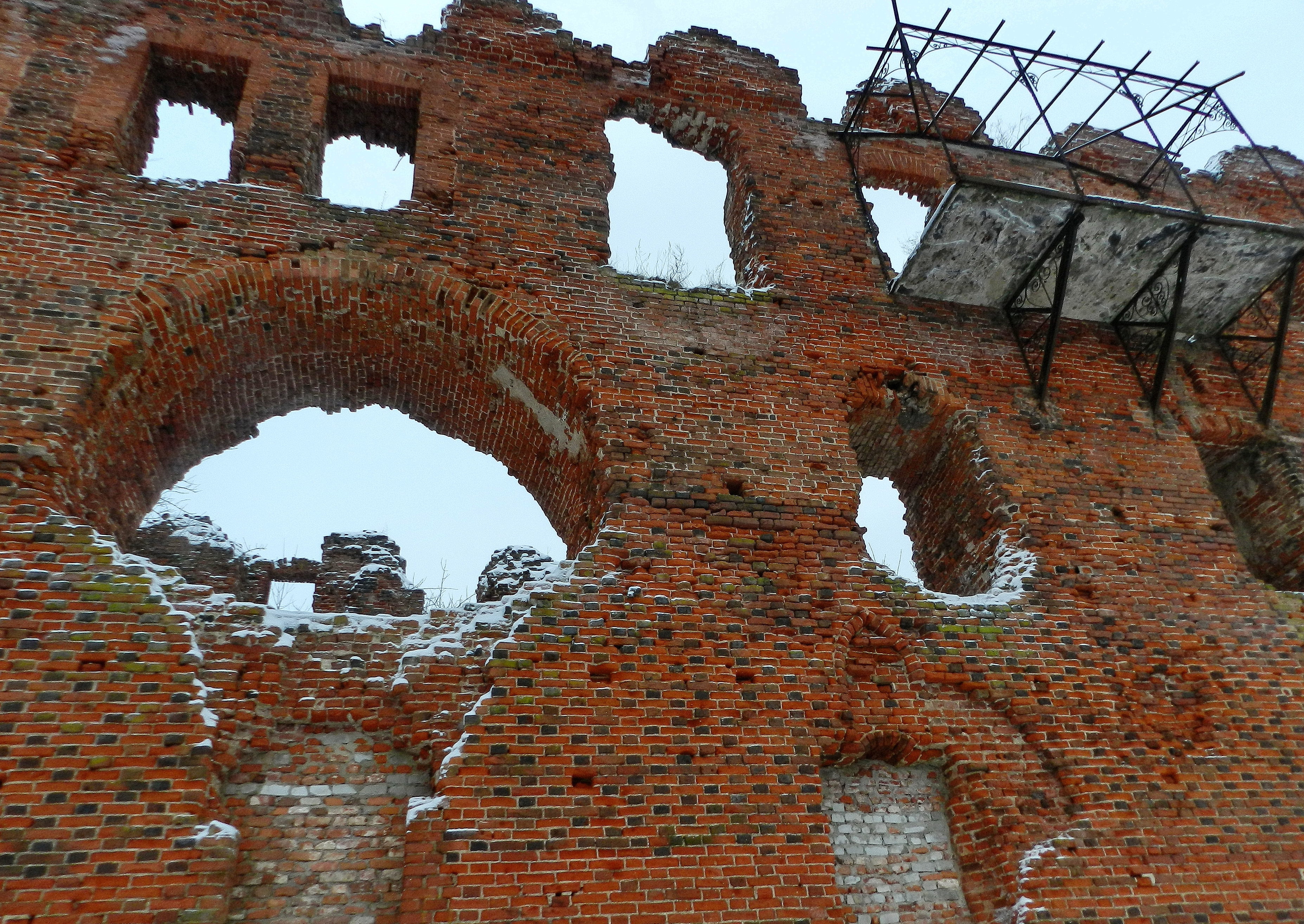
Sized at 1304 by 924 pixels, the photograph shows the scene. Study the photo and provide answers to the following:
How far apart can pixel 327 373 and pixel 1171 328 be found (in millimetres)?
6921

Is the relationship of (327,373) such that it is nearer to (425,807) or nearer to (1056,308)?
(425,807)

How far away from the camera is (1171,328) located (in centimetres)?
635

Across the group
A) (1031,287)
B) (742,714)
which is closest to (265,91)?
(742,714)

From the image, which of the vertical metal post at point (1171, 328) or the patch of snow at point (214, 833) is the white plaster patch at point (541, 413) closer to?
the patch of snow at point (214, 833)

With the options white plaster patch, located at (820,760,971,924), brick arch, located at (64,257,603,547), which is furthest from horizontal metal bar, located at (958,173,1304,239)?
white plaster patch, located at (820,760,971,924)

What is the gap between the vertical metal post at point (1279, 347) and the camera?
650 cm

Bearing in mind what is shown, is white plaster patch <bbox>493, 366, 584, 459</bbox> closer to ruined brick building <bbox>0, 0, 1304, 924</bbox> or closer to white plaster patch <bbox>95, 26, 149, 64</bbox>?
ruined brick building <bbox>0, 0, 1304, 924</bbox>

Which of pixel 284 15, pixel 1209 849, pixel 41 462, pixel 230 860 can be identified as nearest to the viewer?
pixel 230 860

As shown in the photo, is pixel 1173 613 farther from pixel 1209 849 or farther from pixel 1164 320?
pixel 1164 320

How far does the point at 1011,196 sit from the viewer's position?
588 centimetres

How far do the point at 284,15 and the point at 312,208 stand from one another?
2.31 m

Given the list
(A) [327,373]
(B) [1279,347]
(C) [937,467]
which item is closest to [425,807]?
(A) [327,373]

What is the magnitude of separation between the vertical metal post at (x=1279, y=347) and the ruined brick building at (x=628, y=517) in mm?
87

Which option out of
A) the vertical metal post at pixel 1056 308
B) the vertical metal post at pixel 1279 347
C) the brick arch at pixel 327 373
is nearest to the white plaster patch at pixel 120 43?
the brick arch at pixel 327 373
